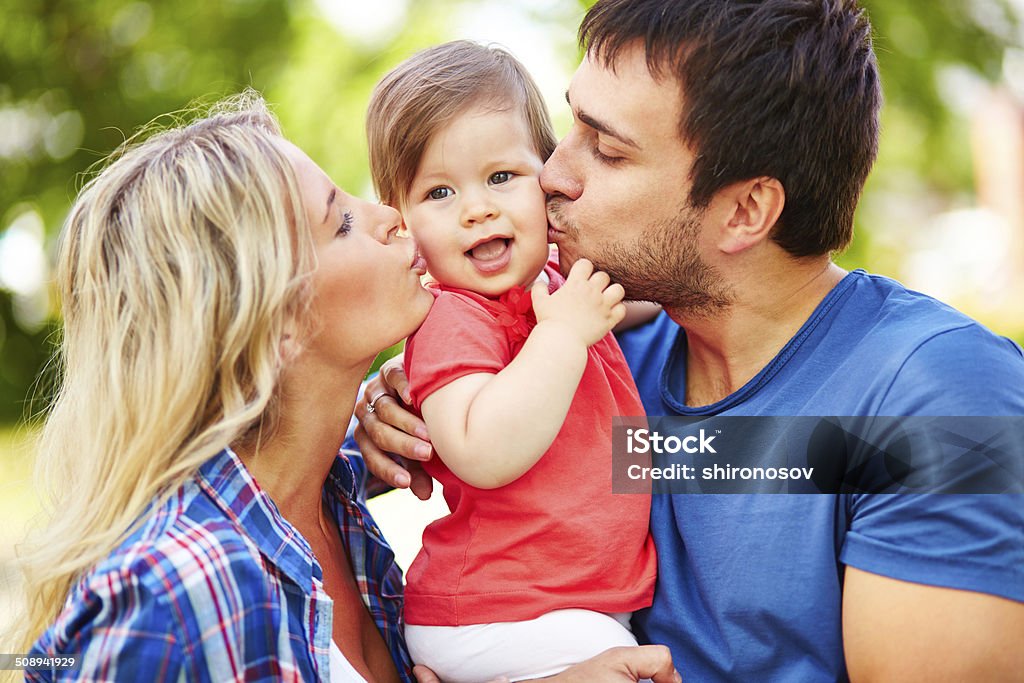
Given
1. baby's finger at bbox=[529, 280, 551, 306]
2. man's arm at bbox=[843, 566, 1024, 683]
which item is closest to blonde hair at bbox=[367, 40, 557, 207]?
baby's finger at bbox=[529, 280, 551, 306]

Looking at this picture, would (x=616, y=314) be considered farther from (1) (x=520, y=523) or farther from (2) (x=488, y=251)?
(1) (x=520, y=523)

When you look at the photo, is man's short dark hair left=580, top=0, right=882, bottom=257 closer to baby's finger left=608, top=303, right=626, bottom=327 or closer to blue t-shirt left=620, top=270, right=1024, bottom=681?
blue t-shirt left=620, top=270, right=1024, bottom=681

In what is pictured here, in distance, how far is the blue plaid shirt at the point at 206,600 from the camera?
5.11ft

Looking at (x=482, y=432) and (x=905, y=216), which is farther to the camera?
(x=905, y=216)

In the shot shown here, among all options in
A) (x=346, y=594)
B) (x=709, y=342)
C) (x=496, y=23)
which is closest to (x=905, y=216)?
(x=496, y=23)

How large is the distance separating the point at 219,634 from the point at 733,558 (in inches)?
38.0

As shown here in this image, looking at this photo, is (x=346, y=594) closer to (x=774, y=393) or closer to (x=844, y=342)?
(x=774, y=393)

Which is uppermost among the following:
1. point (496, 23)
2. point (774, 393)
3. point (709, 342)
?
point (496, 23)

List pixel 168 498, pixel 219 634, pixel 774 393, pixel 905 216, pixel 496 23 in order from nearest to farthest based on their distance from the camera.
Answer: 1. pixel 219 634
2. pixel 168 498
3. pixel 774 393
4. pixel 496 23
5. pixel 905 216

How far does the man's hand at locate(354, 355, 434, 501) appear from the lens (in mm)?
2092

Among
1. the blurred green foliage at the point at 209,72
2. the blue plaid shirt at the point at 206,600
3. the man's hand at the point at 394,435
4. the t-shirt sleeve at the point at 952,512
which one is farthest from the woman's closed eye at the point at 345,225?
the blurred green foliage at the point at 209,72

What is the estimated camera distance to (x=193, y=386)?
177cm

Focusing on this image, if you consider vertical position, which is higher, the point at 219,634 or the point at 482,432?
the point at 482,432

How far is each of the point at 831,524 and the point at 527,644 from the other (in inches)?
24.0
